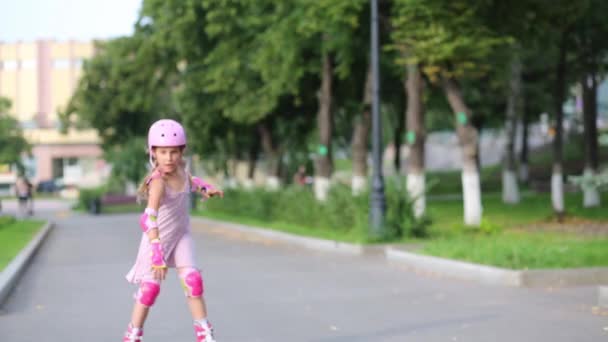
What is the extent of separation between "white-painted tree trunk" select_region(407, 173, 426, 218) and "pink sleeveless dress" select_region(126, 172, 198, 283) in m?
12.9

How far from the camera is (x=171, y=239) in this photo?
695 centimetres

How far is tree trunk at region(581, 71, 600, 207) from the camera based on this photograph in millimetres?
28672

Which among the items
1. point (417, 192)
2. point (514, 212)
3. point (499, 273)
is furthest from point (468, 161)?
point (499, 273)

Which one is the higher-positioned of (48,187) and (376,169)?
(376,169)

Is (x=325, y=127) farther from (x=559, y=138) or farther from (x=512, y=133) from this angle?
(x=512, y=133)

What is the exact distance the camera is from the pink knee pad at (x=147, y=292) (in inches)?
269

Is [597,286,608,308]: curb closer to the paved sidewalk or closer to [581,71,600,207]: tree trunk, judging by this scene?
the paved sidewalk

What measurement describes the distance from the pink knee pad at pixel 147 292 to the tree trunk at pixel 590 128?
22.8 metres

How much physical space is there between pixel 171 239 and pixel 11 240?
16442 millimetres

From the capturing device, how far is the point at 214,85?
101ft

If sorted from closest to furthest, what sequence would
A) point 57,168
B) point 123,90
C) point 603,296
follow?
point 603,296
point 123,90
point 57,168

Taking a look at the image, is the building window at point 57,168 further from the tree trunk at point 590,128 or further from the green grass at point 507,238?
the tree trunk at point 590,128

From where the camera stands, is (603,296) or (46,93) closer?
(603,296)

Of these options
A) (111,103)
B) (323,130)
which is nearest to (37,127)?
(111,103)
